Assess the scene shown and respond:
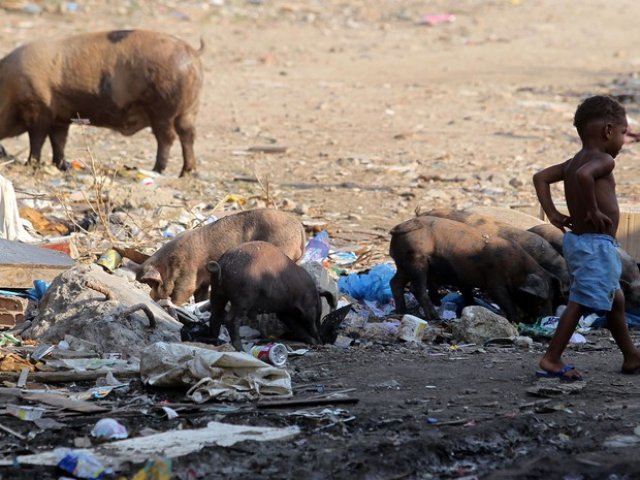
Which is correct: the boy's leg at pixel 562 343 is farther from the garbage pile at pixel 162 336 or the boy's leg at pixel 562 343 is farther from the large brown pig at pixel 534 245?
the large brown pig at pixel 534 245

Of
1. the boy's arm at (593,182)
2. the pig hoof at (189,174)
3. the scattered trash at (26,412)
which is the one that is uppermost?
the boy's arm at (593,182)

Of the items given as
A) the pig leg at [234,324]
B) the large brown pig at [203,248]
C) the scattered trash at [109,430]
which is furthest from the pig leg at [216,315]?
the scattered trash at [109,430]

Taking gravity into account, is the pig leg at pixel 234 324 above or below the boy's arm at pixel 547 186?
below

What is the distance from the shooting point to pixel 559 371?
18.4 ft

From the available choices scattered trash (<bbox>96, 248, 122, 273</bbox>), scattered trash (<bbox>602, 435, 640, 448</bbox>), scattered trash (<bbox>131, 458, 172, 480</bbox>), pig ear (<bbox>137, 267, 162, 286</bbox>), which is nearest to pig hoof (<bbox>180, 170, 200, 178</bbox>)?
scattered trash (<bbox>96, 248, 122, 273</bbox>)

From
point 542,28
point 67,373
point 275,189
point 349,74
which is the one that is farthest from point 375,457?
point 542,28

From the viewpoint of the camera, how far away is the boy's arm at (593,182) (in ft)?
18.1

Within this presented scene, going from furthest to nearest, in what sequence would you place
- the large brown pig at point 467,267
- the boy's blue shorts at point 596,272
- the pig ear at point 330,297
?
the large brown pig at point 467,267
the pig ear at point 330,297
the boy's blue shorts at point 596,272

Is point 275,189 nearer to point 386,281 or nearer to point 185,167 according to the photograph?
point 185,167

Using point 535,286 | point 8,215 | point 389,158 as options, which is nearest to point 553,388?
point 535,286

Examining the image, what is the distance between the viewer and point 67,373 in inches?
220

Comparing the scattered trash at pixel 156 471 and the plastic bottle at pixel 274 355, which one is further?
the plastic bottle at pixel 274 355

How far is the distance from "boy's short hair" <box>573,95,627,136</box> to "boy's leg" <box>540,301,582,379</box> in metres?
0.85

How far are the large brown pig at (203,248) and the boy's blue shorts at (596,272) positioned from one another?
2569mm
